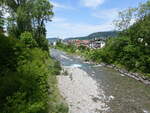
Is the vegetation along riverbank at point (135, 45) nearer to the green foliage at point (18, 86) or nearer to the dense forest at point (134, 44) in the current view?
the dense forest at point (134, 44)

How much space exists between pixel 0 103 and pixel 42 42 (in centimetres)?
2273

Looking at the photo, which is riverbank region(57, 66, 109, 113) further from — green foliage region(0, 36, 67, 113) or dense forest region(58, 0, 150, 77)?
dense forest region(58, 0, 150, 77)

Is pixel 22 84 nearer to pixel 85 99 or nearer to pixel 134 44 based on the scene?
pixel 85 99

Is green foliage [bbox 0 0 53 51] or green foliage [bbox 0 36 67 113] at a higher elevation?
green foliage [bbox 0 0 53 51]

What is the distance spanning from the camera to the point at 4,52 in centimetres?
799

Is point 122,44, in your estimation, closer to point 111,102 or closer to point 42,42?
point 42,42

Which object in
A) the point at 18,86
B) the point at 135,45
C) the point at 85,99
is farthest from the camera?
the point at 135,45

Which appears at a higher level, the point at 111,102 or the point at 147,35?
the point at 147,35

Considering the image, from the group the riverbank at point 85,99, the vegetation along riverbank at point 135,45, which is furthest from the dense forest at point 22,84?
the vegetation along riverbank at point 135,45

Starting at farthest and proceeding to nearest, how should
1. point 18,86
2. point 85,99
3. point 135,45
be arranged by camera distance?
point 135,45, point 85,99, point 18,86

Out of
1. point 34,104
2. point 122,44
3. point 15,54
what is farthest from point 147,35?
point 34,104

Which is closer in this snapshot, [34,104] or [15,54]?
[34,104]

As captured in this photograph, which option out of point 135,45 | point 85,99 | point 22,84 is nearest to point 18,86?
point 22,84

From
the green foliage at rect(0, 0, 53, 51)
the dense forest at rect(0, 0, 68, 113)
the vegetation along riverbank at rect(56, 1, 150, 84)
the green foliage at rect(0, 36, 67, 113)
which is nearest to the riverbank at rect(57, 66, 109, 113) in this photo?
the dense forest at rect(0, 0, 68, 113)
